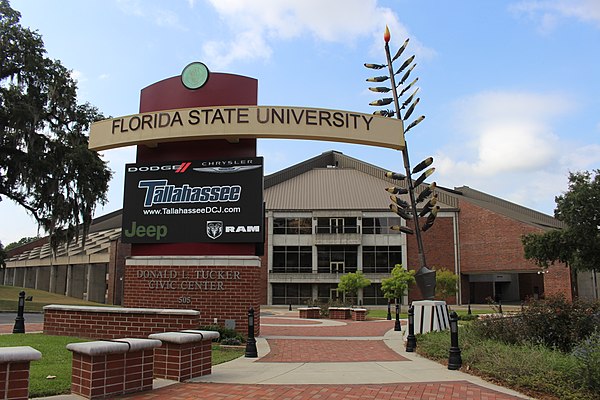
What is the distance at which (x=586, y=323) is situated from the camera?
36.3 ft

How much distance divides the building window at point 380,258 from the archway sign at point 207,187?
45.1 m

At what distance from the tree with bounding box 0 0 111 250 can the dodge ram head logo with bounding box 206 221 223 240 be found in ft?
58.4

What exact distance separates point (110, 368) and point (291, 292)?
54.3m

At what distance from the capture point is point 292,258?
60.8 m

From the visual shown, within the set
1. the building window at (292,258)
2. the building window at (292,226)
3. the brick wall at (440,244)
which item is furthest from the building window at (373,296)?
the building window at (292,226)

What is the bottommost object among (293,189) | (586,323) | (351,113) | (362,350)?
(362,350)

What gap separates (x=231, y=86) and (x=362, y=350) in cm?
862

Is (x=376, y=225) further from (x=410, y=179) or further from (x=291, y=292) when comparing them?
(x=410, y=179)

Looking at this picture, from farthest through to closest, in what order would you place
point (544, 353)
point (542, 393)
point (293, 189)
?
point (293, 189)
point (544, 353)
point (542, 393)

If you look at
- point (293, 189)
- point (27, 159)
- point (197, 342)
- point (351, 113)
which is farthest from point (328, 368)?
point (293, 189)

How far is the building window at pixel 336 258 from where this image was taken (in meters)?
60.2

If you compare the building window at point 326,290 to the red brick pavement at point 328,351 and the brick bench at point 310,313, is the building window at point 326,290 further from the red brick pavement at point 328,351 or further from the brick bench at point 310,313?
the red brick pavement at point 328,351

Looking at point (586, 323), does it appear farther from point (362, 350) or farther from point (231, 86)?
point (231, 86)

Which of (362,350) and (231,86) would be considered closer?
(362,350)
